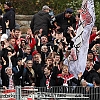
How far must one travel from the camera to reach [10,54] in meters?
18.2

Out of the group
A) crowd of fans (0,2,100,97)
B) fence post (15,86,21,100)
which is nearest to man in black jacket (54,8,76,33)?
crowd of fans (0,2,100,97)

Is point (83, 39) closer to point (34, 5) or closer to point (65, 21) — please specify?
point (65, 21)

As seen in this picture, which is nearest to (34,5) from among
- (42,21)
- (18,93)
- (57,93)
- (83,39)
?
(42,21)

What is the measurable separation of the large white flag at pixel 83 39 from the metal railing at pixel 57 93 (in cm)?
165

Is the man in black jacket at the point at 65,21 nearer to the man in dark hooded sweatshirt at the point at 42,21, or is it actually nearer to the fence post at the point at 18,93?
the man in dark hooded sweatshirt at the point at 42,21

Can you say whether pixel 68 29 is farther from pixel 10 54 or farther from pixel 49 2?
pixel 49 2

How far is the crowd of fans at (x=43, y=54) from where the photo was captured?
1653 cm

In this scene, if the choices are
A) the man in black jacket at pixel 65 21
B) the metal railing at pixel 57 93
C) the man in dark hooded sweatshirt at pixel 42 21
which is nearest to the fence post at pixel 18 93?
the metal railing at pixel 57 93

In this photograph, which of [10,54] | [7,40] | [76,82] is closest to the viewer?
[76,82]

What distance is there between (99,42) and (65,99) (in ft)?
18.1

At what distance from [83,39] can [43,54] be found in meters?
2.23

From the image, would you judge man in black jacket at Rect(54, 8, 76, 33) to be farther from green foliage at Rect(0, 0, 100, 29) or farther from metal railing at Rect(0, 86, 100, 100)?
metal railing at Rect(0, 86, 100, 100)

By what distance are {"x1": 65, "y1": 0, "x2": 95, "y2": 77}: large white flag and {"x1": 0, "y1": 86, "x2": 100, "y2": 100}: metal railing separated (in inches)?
65.0

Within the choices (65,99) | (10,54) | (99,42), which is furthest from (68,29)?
(65,99)
